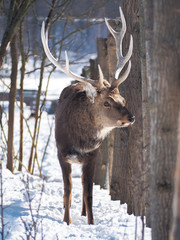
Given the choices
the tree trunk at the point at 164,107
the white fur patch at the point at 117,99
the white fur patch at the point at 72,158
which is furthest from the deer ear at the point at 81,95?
the tree trunk at the point at 164,107

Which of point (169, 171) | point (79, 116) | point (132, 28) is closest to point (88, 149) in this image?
point (79, 116)

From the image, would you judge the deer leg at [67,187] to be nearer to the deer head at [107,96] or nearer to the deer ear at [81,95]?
the deer head at [107,96]

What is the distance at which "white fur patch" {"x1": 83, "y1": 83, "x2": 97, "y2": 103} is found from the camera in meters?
5.01

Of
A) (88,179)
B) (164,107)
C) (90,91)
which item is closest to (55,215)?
(88,179)

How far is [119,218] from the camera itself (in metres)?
4.76

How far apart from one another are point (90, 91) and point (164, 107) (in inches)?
96.2

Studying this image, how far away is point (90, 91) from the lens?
5047 millimetres

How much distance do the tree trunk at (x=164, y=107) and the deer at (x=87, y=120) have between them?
2150mm

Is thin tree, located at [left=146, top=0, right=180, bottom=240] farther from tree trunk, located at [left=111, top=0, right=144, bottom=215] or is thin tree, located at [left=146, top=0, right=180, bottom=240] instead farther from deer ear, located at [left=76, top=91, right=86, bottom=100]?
deer ear, located at [left=76, top=91, right=86, bottom=100]

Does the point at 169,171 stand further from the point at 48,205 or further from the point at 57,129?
the point at 48,205

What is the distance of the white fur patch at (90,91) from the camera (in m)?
5.01

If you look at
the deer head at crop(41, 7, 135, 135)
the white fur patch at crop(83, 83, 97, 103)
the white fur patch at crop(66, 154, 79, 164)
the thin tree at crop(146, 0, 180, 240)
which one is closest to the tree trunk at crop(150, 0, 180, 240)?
the thin tree at crop(146, 0, 180, 240)

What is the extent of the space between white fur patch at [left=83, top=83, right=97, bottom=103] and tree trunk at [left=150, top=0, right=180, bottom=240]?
2302 millimetres

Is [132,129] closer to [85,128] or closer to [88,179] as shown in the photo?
A: [85,128]
